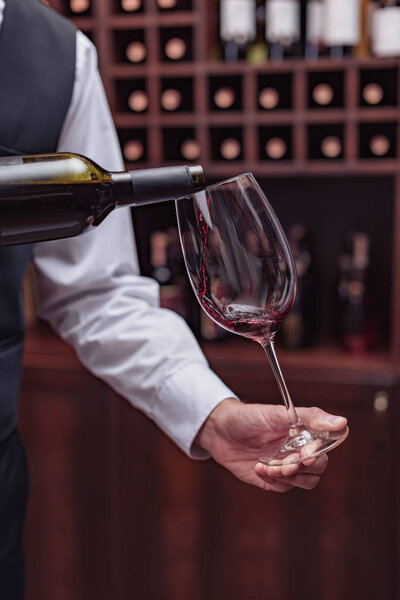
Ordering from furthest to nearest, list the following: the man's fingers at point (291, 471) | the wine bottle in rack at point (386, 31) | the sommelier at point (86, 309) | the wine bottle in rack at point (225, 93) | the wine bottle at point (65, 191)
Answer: the wine bottle in rack at point (225, 93)
the wine bottle in rack at point (386, 31)
the sommelier at point (86, 309)
the man's fingers at point (291, 471)
the wine bottle at point (65, 191)

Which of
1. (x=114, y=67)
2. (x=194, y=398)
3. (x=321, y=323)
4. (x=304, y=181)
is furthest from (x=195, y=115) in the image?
(x=194, y=398)

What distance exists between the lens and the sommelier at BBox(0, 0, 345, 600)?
0.78 metres

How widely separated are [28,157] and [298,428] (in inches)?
13.9

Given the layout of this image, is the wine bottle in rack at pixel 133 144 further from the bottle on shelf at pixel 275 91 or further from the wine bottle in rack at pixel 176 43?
the bottle on shelf at pixel 275 91

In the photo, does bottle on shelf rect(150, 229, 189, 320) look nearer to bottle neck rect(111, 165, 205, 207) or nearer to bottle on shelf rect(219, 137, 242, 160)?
bottle on shelf rect(219, 137, 242, 160)

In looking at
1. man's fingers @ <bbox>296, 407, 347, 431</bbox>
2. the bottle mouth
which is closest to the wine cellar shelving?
man's fingers @ <bbox>296, 407, 347, 431</bbox>

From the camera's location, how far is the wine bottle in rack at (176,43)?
1.79m

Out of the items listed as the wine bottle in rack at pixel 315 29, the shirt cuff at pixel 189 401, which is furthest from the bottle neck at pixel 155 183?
the wine bottle in rack at pixel 315 29

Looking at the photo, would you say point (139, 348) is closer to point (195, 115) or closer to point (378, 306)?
point (195, 115)

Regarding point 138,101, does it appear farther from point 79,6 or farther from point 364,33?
point 364,33

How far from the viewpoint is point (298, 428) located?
65 centimetres

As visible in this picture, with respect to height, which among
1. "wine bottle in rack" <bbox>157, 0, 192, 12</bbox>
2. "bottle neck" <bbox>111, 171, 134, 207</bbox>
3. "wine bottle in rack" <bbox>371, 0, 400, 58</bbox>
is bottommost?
"bottle neck" <bbox>111, 171, 134, 207</bbox>

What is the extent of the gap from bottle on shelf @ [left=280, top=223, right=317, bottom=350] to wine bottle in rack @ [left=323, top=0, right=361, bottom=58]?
525mm

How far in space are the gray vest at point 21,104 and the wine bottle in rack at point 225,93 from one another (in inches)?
38.9
